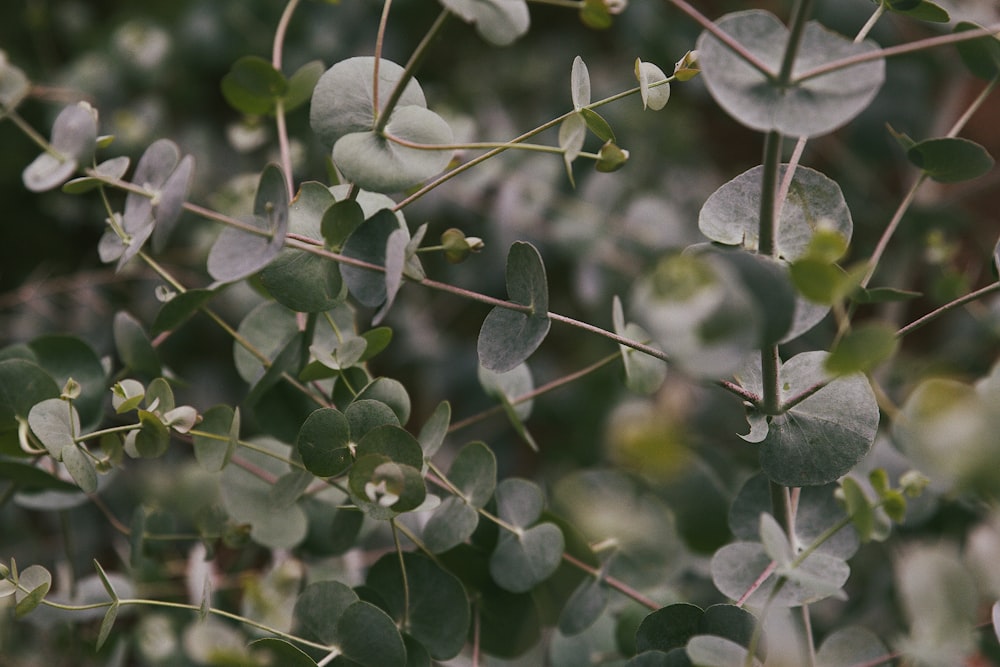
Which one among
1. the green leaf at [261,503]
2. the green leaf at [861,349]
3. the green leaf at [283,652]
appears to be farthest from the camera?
the green leaf at [261,503]

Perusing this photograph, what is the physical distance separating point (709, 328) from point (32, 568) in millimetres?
327

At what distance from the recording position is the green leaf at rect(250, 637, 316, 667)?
0.36 metres

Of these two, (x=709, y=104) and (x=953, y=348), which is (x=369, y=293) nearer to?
(x=953, y=348)

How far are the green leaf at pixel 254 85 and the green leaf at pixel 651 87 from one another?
0.64ft

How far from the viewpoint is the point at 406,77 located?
1.13 ft

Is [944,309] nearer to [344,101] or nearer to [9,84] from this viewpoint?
[344,101]

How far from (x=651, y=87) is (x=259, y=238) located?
0.19 meters

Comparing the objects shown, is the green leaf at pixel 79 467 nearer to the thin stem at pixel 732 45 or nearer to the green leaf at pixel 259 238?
the green leaf at pixel 259 238

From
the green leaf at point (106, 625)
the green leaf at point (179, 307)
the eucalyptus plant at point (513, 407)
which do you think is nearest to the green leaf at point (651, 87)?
the eucalyptus plant at point (513, 407)

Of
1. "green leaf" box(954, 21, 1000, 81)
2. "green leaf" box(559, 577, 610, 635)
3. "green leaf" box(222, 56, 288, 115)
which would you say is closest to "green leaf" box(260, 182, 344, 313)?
"green leaf" box(222, 56, 288, 115)

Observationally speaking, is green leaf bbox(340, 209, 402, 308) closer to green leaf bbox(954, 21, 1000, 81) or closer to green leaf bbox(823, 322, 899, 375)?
green leaf bbox(823, 322, 899, 375)

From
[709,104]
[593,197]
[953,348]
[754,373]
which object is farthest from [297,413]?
[709,104]

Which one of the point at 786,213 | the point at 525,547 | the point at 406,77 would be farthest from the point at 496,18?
the point at 525,547

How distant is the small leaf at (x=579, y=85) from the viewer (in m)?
0.38
